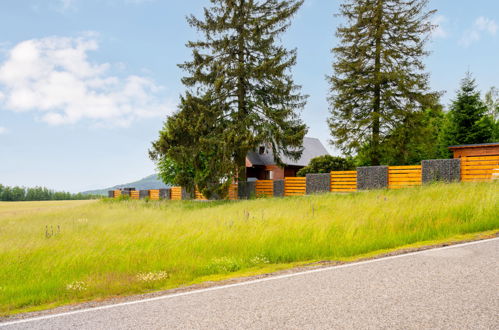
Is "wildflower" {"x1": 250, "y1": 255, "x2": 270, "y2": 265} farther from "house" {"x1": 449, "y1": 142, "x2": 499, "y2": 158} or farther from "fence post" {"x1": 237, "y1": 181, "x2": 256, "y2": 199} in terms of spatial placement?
"house" {"x1": 449, "y1": 142, "x2": 499, "y2": 158}

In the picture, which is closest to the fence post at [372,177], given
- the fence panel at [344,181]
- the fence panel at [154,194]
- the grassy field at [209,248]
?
the fence panel at [344,181]

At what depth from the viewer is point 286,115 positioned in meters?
26.5

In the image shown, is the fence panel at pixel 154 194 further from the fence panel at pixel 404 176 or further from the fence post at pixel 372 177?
the fence panel at pixel 404 176

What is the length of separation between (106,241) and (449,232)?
888cm

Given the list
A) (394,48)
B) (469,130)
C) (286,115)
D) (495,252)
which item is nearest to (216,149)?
(286,115)

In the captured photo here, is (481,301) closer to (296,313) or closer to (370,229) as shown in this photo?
(296,313)

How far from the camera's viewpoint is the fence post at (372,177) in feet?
71.2

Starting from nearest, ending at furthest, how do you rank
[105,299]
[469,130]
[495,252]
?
[105,299] < [495,252] < [469,130]

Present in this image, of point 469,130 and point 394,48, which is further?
point 469,130

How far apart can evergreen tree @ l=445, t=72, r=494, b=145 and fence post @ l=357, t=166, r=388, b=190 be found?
72.8 ft

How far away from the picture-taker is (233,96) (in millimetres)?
27500

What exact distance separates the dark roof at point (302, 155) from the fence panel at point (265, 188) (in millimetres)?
10971

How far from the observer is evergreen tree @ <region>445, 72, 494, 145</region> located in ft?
125

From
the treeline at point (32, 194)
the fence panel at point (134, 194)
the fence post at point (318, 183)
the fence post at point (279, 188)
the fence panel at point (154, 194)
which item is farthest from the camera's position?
the treeline at point (32, 194)
